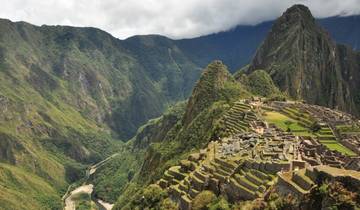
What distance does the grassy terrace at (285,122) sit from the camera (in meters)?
131

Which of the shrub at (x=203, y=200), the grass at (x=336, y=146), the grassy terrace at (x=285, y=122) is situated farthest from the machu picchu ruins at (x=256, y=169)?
the grassy terrace at (x=285, y=122)

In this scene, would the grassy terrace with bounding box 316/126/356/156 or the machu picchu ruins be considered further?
the grassy terrace with bounding box 316/126/356/156

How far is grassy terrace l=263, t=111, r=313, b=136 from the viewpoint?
130700 mm

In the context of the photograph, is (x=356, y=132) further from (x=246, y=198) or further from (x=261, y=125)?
(x=246, y=198)

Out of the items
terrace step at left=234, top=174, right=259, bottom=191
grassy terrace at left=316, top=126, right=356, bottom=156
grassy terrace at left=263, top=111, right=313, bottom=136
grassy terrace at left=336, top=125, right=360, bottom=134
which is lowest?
grassy terrace at left=336, top=125, right=360, bottom=134

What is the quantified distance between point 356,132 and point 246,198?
311 feet

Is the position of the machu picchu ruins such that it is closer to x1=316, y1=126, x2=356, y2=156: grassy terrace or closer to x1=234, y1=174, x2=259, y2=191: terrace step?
x1=234, y1=174, x2=259, y2=191: terrace step

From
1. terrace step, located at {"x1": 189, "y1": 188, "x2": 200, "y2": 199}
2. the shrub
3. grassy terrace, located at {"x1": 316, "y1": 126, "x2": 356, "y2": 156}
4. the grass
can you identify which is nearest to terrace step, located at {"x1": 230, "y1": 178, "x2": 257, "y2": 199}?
the shrub

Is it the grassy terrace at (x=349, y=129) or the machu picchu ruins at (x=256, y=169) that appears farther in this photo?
the grassy terrace at (x=349, y=129)

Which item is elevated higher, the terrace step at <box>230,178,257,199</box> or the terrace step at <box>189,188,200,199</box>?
the terrace step at <box>230,178,257,199</box>

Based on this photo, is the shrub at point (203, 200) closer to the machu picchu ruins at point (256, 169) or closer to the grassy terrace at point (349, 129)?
the machu picchu ruins at point (256, 169)

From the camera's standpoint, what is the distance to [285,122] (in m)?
143

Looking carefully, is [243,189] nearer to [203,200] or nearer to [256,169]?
[256,169]

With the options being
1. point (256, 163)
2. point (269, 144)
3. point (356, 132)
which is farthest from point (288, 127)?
point (256, 163)
